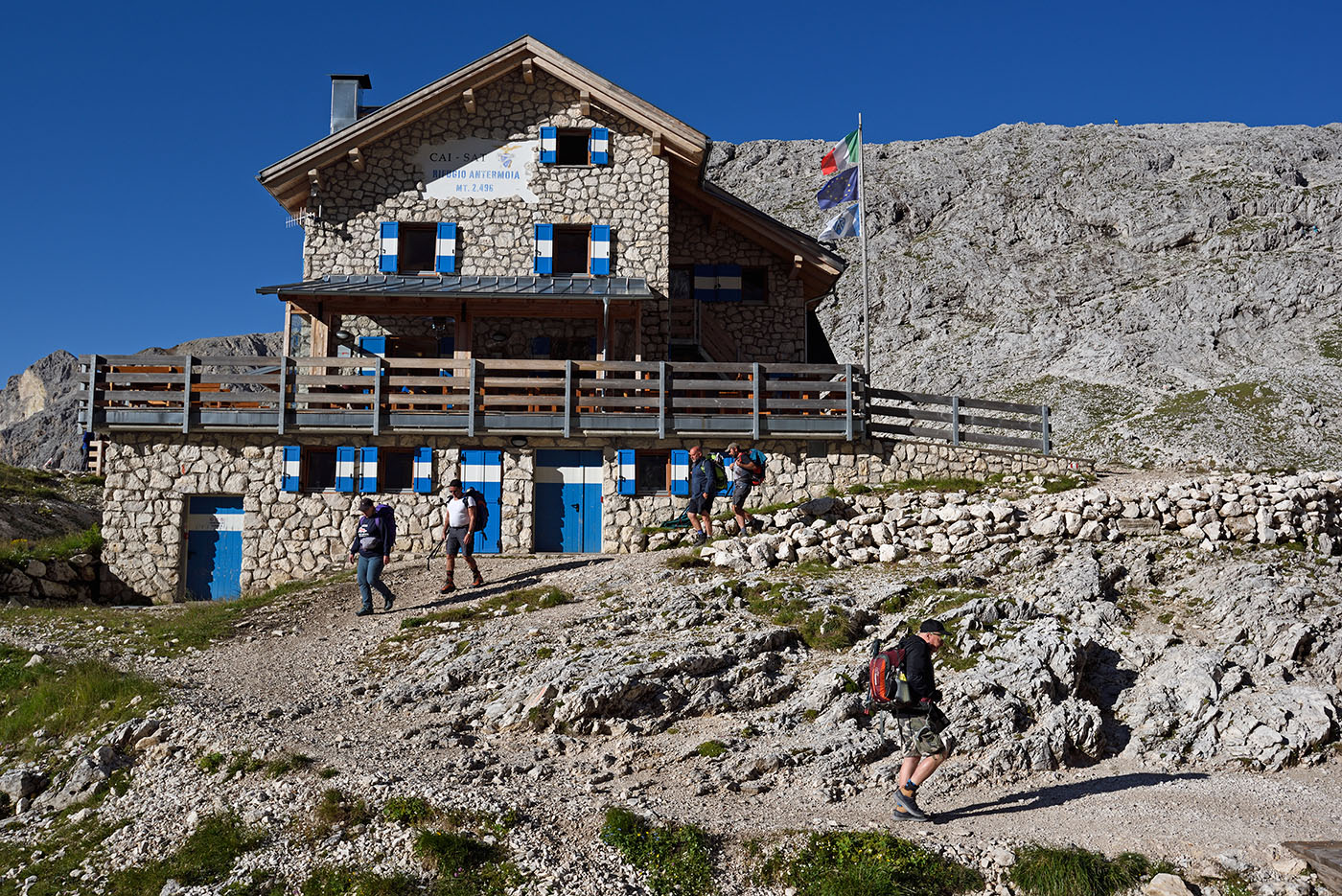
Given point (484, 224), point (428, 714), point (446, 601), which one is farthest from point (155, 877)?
point (484, 224)

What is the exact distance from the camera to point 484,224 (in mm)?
24469

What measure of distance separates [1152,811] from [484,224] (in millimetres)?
19605

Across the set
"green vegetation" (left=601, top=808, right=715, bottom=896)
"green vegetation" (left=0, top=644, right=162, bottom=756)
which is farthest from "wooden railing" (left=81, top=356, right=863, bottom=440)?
"green vegetation" (left=601, top=808, right=715, bottom=896)

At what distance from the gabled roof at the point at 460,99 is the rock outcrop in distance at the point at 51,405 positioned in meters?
30.9

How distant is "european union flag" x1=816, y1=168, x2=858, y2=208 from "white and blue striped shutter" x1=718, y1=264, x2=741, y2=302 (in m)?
2.92

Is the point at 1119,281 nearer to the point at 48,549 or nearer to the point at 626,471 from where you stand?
the point at 626,471

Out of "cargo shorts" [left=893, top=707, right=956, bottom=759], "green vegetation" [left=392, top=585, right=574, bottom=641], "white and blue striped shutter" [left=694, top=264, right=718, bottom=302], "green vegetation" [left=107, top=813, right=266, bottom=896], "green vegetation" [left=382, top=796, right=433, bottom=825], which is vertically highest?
"white and blue striped shutter" [left=694, top=264, right=718, bottom=302]

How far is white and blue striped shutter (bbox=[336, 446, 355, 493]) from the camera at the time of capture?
2075 centimetres

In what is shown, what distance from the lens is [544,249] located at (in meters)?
24.3

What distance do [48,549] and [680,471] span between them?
42.0 feet

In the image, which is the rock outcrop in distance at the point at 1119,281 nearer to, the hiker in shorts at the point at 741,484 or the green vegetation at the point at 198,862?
Result: the hiker in shorts at the point at 741,484

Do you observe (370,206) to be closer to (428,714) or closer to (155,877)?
(428,714)

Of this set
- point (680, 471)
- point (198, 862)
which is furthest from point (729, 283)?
point (198, 862)

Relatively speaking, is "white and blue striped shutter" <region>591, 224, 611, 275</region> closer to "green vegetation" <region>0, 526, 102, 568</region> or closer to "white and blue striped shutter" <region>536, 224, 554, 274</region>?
"white and blue striped shutter" <region>536, 224, 554, 274</region>
